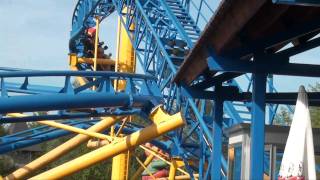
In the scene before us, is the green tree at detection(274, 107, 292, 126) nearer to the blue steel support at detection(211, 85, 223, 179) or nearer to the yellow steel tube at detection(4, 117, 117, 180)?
the yellow steel tube at detection(4, 117, 117, 180)

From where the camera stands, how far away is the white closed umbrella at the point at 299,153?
7246mm

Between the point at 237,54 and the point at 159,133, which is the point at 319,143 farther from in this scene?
the point at 159,133

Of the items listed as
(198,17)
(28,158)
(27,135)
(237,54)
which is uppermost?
(198,17)

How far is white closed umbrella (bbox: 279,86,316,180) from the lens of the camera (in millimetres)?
7246

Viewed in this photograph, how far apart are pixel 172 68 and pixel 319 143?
9577mm

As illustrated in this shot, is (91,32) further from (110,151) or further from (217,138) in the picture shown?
(217,138)

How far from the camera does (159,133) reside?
51.1ft

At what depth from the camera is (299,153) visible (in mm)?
7297

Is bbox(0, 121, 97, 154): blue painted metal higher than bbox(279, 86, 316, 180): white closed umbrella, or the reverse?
bbox(279, 86, 316, 180): white closed umbrella

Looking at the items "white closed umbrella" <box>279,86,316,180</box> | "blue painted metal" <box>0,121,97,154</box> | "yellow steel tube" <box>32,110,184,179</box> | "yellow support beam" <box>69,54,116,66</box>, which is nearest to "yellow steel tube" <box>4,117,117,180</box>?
"blue painted metal" <box>0,121,97,154</box>

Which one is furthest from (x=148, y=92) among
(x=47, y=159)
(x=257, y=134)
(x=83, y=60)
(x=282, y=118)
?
(x=282, y=118)

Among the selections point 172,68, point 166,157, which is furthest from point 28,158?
point 172,68

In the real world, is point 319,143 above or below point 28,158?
above

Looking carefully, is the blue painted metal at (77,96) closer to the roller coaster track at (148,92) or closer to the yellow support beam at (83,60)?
the roller coaster track at (148,92)
